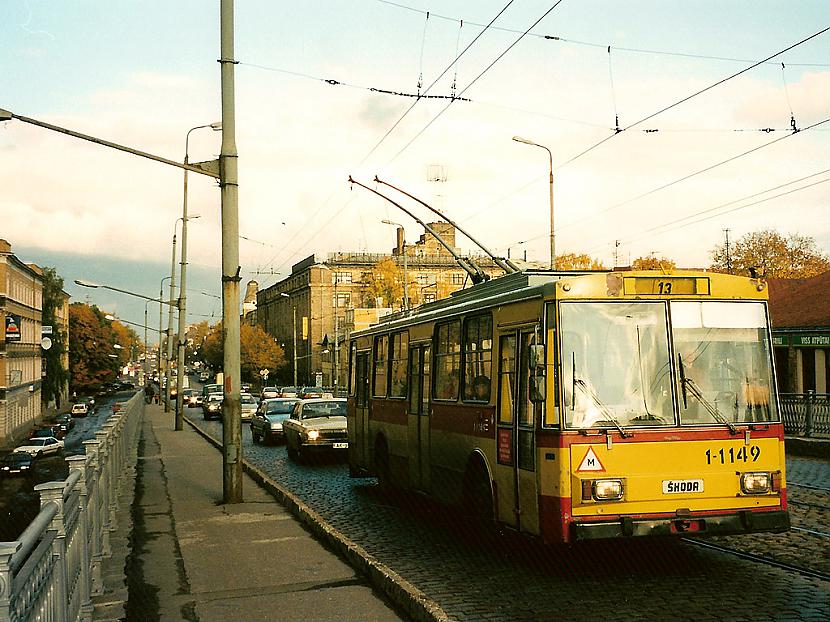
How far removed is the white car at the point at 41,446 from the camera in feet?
222

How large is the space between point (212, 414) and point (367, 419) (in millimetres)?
43842

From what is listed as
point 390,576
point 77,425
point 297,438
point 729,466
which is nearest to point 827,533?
point 729,466

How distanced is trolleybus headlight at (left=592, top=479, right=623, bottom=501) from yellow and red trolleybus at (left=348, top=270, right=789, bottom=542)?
0.04 feet

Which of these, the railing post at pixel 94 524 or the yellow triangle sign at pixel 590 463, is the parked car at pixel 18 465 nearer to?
the railing post at pixel 94 524

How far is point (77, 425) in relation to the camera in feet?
348

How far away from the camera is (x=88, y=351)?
151750 millimetres

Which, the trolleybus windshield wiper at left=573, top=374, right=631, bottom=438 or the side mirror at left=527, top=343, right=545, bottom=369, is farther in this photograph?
the trolleybus windshield wiper at left=573, top=374, right=631, bottom=438

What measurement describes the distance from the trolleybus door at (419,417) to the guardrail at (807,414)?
14.8 m

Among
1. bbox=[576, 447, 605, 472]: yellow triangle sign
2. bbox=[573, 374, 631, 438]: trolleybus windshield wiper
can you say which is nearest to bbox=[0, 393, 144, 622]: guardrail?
bbox=[576, 447, 605, 472]: yellow triangle sign

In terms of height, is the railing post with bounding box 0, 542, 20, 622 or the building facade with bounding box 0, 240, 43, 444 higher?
the building facade with bounding box 0, 240, 43, 444

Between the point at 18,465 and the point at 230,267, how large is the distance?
5037 cm

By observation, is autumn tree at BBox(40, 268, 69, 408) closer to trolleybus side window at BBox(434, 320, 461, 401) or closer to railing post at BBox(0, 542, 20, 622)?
trolleybus side window at BBox(434, 320, 461, 401)

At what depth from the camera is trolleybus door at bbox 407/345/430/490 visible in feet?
47.4

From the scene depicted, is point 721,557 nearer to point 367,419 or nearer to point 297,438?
point 367,419
